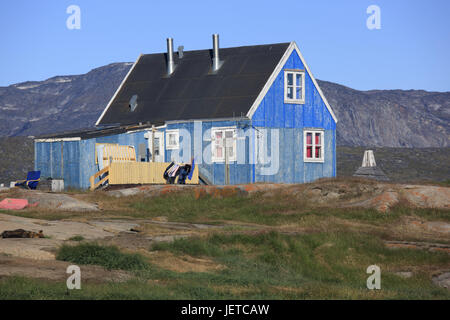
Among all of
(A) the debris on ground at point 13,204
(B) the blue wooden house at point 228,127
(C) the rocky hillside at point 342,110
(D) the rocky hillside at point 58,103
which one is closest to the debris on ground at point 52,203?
(A) the debris on ground at point 13,204

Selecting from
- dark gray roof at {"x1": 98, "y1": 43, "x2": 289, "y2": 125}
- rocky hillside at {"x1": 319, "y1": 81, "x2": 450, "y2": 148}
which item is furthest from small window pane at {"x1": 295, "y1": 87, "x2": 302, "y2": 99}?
rocky hillside at {"x1": 319, "y1": 81, "x2": 450, "y2": 148}

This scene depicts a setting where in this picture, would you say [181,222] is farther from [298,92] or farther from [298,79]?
[298,79]

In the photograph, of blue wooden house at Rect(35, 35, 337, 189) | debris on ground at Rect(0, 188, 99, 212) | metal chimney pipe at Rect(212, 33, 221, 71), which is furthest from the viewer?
metal chimney pipe at Rect(212, 33, 221, 71)

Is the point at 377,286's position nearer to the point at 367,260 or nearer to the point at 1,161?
the point at 367,260

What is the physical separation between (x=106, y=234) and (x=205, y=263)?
4061 mm

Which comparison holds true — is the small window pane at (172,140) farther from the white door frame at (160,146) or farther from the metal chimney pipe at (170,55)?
the metal chimney pipe at (170,55)

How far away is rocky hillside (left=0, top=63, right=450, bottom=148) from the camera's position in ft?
473

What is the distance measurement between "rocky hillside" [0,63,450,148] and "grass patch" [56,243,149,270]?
119 metres

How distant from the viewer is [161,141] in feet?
127

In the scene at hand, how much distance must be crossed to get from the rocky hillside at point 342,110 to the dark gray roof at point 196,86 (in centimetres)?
9210

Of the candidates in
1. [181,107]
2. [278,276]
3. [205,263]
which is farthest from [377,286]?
[181,107]

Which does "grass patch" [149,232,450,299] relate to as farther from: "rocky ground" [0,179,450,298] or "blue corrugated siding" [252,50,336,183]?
"blue corrugated siding" [252,50,336,183]
